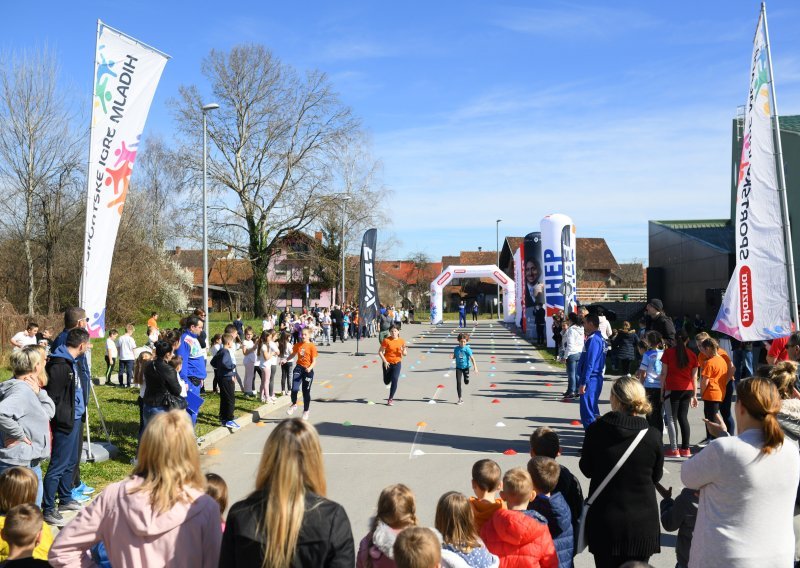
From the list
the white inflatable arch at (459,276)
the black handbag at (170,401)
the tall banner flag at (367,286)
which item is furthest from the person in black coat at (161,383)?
the white inflatable arch at (459,276)

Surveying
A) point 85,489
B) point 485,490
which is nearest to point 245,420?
point 85,489

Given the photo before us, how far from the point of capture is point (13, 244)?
34094mm

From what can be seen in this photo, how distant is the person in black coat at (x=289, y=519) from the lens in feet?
8.69

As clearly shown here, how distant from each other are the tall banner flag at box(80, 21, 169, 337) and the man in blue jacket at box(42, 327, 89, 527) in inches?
73.4

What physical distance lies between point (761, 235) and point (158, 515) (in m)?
7.99

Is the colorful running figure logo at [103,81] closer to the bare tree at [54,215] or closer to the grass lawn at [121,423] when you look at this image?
the grass lawn at [121,423]

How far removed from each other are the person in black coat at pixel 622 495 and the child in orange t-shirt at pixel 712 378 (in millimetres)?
5398

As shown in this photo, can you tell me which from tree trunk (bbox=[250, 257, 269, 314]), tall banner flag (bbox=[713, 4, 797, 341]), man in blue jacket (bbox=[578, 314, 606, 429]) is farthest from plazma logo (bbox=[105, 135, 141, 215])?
tree trunk (bbox=[250, 257, 269, 314])

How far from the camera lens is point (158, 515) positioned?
115 inches

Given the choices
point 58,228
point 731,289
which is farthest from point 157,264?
point 731,289

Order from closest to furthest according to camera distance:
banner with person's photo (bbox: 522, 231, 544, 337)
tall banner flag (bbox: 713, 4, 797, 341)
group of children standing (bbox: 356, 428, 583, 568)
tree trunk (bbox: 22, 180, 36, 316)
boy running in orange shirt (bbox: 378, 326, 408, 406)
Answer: group of children standing (bbox: 356, 428, 583, 568), tall banner flag (bbox: 713, 4, 797, 341), boy running in orange shirt (bbox: 378, 326, 408, 406), tree trunk (bbox: 22, 180, 36, 316), banner with person's photo (bbox: 522, 231, 544, 337)

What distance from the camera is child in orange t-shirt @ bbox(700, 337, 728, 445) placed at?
9.15m

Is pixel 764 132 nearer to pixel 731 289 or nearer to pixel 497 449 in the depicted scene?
pixel 731 289

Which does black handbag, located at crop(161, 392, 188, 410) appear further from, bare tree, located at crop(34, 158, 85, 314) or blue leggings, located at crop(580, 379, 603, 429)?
bare tree, located at crop(34, 158, 85, 314)
